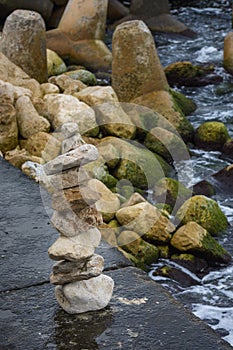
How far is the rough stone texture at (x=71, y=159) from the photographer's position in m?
2.73

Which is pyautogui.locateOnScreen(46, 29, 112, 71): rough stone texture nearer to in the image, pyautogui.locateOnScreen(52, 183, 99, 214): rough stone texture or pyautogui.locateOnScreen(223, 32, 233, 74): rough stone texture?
pyautogui.locateOnScreen(223, 32, 233, 74): rough stone texture

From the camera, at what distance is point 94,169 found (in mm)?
7148

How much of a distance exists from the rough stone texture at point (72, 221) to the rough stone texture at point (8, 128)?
4.06 meters

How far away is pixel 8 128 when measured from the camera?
274 inches

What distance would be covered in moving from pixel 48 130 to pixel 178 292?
2346 mm

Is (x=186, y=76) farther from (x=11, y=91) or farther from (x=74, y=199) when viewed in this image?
(x=74, y=199)

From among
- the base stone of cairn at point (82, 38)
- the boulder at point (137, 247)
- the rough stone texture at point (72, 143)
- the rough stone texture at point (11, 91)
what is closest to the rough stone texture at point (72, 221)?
the rough stone texture at point (72, 143)

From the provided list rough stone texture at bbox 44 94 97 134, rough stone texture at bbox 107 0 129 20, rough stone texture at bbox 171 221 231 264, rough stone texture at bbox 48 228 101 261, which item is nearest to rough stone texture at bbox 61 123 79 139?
rough stone texture at bbox 48 228 101 261

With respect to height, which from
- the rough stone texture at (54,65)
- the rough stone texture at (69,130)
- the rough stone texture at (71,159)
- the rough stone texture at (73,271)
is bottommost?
the rough stone texture at (54,65)

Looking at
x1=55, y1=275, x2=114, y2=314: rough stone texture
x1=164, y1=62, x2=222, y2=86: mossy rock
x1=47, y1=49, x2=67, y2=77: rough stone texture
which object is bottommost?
x1=164, y1=62, x2=222, y2=86: mossy rock

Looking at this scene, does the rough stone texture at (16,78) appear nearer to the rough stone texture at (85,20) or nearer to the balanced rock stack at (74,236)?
the rough stone texture at (85,20)

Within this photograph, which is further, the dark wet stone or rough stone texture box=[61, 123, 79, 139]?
rough stone texture box=[61, 123, 79, 139]

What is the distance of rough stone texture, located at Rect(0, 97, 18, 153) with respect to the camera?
22.4 ft

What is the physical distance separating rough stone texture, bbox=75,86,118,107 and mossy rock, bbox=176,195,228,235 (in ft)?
5.99
